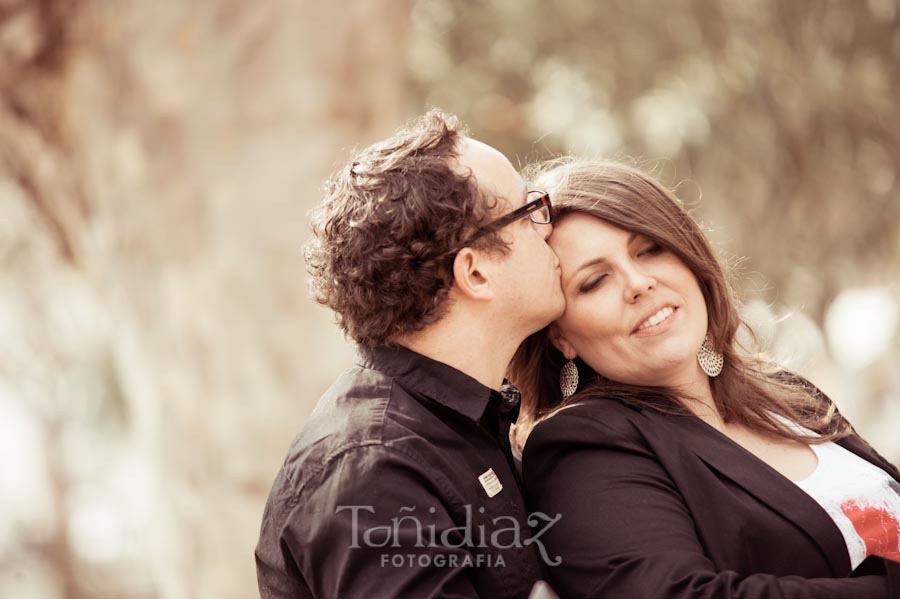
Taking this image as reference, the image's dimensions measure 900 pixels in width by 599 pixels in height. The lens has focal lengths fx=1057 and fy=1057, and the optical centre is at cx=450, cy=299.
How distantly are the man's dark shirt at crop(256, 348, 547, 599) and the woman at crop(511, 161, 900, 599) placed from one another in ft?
0.58

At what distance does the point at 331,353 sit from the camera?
4703 mm

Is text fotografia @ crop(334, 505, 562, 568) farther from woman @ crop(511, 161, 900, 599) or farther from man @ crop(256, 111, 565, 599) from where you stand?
woman @ crop(511, 161, 900, 599)

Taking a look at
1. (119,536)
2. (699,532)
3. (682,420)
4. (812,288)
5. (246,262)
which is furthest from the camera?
(119,536)

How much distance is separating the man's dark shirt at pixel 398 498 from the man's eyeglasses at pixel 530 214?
33cm

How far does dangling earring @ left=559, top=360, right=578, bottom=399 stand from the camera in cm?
272

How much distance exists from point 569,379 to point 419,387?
591mm

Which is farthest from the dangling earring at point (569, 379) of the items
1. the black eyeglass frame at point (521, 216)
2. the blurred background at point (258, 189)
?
the blurred background at point (258, 189)

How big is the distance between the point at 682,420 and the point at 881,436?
7.25 meters

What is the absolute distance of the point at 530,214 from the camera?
251 cm

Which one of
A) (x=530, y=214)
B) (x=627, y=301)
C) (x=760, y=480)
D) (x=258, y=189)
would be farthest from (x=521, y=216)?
(x=258, y=189)

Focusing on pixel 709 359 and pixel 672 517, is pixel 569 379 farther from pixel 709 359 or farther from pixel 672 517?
pixel 672 517

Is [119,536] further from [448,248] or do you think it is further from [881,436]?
[448,248]

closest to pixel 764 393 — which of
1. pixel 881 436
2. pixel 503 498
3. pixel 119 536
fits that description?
pixel 503 498

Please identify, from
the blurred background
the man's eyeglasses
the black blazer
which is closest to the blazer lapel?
the black blazer
